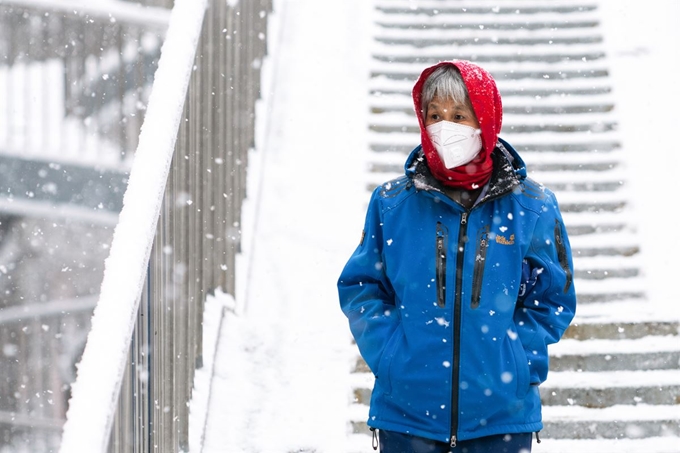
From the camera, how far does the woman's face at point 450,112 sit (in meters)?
2.24

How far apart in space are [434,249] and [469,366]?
0.30m

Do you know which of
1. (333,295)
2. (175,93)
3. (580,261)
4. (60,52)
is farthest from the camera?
(60,52)

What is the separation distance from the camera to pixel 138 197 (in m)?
2.18

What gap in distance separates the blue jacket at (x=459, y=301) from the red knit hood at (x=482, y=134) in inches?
A: 1.4

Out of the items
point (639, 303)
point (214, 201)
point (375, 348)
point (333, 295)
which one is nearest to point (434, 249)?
Result: point (375, 348)

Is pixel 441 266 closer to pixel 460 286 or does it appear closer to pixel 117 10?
pixel 460 286

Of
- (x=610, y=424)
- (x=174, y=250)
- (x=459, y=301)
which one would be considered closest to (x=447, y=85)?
(x=459, y=301)

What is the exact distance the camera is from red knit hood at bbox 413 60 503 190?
86.9 inches

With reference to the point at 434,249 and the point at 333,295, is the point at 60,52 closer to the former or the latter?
the point at 333,295

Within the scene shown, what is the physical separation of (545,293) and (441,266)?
0.94 feet

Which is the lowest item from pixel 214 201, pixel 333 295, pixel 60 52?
pixel 333 295

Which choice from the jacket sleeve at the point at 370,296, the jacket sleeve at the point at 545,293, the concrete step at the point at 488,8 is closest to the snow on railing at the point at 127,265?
the jacket sleeve at the point at 370,296

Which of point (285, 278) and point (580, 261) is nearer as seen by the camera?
point (285, 278)

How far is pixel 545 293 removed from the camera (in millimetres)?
2250
